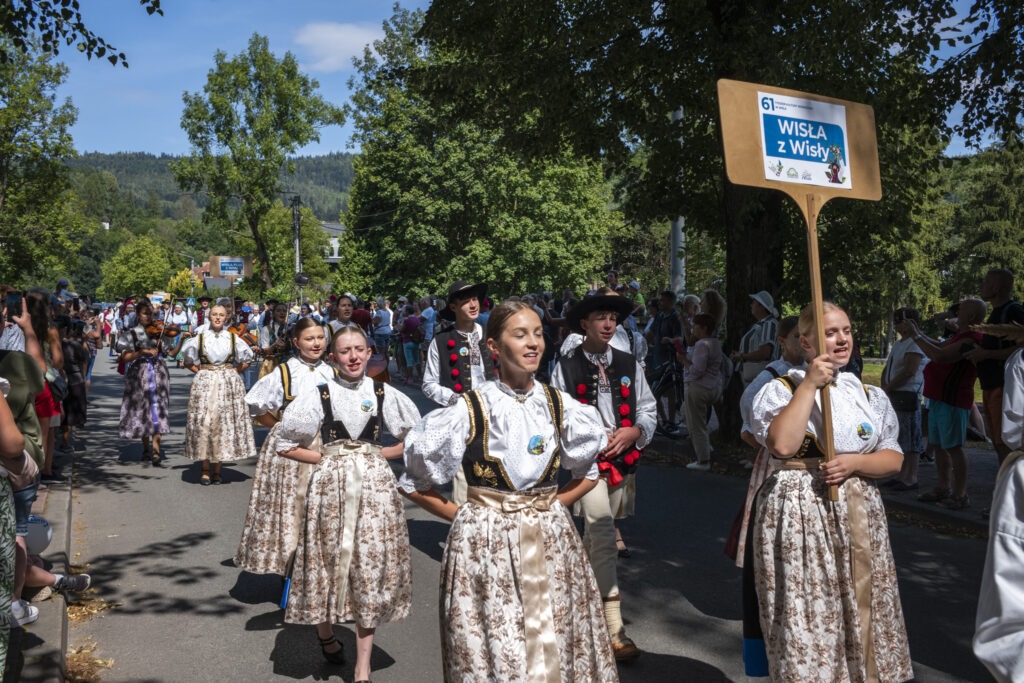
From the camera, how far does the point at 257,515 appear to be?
6398 mm

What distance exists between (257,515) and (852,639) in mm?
3951

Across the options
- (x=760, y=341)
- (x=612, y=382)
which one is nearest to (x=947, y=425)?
(x=760, y=341)

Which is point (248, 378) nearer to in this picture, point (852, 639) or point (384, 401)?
point (384, 401)

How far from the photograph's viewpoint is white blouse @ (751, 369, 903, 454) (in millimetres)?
4145

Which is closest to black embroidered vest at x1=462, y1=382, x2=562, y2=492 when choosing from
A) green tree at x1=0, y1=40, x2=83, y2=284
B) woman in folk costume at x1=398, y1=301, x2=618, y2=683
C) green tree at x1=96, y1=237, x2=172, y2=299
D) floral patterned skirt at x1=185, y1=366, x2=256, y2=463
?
woman in folk costume at x1=398, y1=301, x2=618, y2=683

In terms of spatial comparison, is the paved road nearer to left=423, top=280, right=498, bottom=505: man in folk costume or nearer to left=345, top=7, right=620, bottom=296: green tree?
left=423, top=280, right=498, bottom=505: man in folk costume

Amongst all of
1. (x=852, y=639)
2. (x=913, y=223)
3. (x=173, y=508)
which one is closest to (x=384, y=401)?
(x=852, y=639)

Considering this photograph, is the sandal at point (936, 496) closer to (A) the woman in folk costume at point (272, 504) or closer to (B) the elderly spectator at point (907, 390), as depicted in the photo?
(B) the elderly spectator at point (907, 390)

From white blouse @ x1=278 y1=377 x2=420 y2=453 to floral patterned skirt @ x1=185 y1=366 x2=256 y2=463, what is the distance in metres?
5.93

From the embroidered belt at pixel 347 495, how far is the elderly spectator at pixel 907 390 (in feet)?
21.4

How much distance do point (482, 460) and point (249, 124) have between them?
2066 inches

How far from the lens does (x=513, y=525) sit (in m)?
3.51

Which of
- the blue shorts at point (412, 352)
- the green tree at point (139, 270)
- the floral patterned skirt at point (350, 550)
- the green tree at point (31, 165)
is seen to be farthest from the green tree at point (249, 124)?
the green tree at point (139, 270)

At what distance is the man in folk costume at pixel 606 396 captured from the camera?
553 cm
